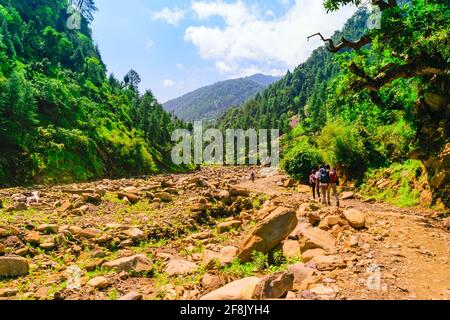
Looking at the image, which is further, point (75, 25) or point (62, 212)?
point (75, 25)

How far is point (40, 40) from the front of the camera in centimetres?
8312

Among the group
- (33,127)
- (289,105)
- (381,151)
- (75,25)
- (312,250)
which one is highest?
(75,25)

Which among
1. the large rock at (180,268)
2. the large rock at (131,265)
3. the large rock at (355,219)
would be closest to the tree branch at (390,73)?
the large rock at (355,219)

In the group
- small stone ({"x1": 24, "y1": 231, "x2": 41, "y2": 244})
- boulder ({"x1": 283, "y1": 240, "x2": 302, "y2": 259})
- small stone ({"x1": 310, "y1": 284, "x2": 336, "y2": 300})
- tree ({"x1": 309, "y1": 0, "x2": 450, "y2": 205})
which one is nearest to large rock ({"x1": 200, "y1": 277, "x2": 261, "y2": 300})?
small stone ({"x1": 310, "y1": 284, "x2": 336, "y2": 300})

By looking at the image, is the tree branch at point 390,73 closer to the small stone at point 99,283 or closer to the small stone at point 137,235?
the small stone at point 137,235

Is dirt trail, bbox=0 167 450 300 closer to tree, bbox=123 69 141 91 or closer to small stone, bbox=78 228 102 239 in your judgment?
small stone, bbox=78 228 102 239

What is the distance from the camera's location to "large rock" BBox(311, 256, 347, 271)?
7.93 metres

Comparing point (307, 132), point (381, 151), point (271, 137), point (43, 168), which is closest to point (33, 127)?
point (43, 168)

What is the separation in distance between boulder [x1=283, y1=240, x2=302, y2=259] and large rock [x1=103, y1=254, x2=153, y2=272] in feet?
15.2

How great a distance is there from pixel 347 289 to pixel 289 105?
573ft

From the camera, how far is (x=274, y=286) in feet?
21.5

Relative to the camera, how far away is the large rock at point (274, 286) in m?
6.42

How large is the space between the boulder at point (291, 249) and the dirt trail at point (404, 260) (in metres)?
2.06
